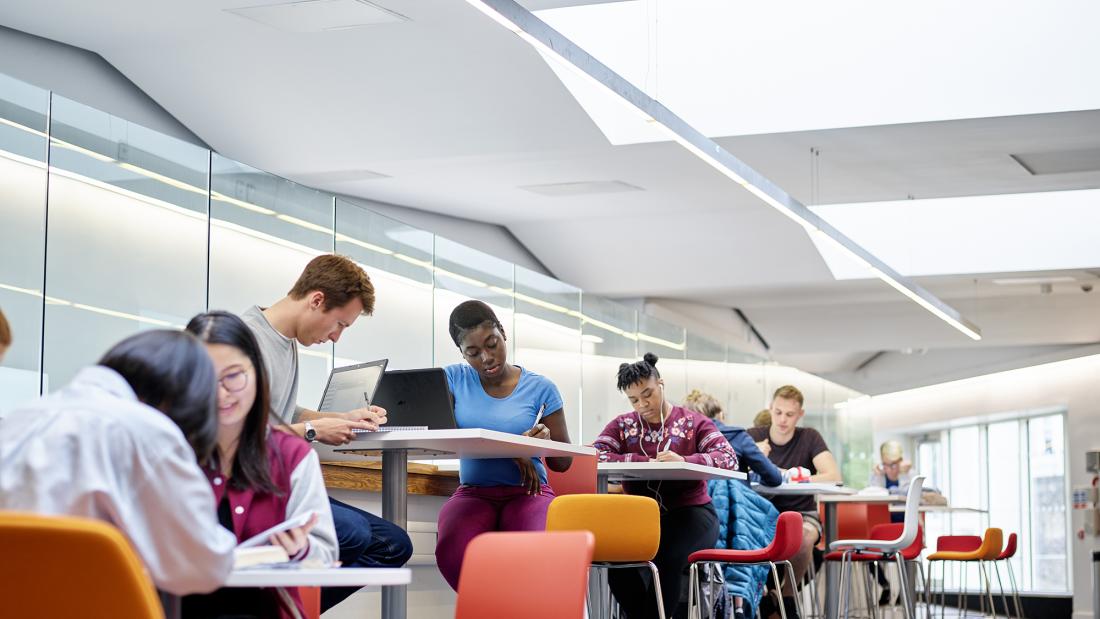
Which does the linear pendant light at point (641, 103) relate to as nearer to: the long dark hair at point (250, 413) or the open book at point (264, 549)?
the long dark hair at point (250, 413)

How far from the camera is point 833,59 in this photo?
28.7 ft

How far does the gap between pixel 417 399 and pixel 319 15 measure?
11.3ft

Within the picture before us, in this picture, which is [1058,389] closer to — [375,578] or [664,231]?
[664,231]

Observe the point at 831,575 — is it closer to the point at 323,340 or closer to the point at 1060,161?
the point at 1060,161

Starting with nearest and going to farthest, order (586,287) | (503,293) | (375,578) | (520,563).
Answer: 1. (375,578)
2. (520,563)
3. (503,293)
4. (586,287)

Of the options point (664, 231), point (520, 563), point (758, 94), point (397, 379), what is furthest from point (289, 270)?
point (664, 231)

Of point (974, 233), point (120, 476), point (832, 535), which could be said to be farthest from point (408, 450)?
point (974, 233)

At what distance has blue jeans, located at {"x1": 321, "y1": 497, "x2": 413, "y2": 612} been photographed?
3.45 metres

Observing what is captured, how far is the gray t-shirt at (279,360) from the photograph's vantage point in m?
3.67

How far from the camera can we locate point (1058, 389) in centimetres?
1678

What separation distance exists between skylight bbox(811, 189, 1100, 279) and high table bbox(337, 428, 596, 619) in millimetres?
8804

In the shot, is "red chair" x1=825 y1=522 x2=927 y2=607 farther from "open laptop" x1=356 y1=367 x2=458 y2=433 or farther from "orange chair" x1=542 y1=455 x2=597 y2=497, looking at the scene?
"open laptop" x1=356 y1=367 x2=458 y2=433

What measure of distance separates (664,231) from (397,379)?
8158 millimetres

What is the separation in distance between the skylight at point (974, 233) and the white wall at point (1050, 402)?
3.83m
